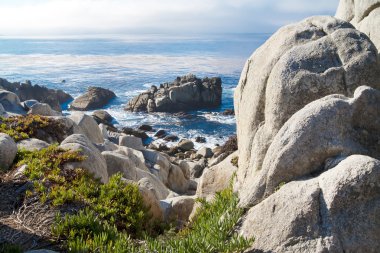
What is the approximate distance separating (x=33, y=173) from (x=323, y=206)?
7.25m

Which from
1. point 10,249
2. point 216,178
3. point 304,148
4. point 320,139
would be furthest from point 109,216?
point 216,178

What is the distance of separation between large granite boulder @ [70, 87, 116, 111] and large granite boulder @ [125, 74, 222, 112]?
6730mm

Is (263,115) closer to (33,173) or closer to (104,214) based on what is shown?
(104,214)

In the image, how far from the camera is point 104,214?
927 cm

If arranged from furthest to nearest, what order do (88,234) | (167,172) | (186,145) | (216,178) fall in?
(186,145), (167,172), (216,178), (88,234)

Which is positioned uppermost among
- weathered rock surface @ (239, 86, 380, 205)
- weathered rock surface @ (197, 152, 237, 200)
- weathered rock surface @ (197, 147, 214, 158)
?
weathered rock surface @ (239, 86, 380, 205)

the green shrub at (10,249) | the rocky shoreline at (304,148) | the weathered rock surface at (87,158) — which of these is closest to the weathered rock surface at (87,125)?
the rocky shoreline at (304,148)

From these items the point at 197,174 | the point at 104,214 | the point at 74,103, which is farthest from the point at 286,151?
the point at 74,103

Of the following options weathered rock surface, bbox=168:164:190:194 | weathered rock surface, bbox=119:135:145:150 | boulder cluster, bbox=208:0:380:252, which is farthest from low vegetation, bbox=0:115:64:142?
weathered rock surface, bbox=119:135:145:150

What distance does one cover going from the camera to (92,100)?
76.2 meters

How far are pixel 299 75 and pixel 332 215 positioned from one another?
11.4ft

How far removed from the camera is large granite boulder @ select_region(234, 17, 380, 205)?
337 inches

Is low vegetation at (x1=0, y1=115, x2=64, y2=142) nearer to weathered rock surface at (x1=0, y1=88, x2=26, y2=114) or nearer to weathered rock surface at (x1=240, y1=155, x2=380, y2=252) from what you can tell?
weathered rock surface at (x1=240, y1=155, x2=380, y2=252)

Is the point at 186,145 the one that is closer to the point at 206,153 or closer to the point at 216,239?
the point at 206,153
